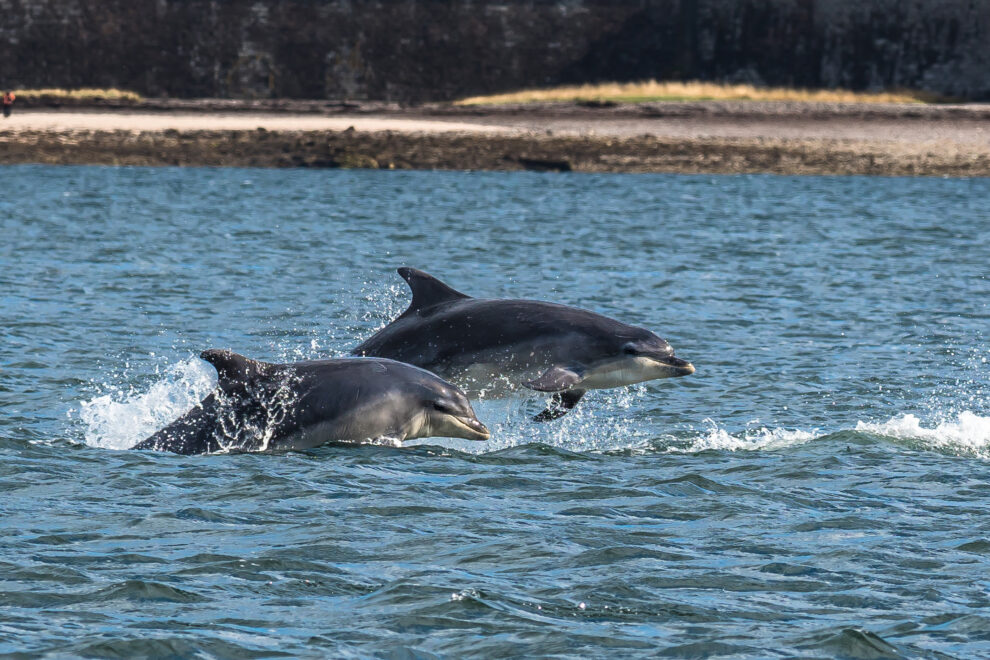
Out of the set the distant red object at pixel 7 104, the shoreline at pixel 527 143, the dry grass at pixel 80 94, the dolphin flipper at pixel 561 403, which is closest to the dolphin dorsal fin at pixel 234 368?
the dolphin flipper at pixel 561 403

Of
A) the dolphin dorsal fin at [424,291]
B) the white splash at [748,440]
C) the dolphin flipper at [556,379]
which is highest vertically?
the dolphin dorsal fin at [424,291]

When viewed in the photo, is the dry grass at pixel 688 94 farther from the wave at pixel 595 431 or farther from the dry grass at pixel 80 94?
the wave at pixel 595 431

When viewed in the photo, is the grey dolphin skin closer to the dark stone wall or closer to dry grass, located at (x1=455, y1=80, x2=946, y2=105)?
dry grass, located at (x1=455, y1=80, x2=946, y2=105)

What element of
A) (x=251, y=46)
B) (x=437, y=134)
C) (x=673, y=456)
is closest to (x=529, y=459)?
(x=673, y=456)

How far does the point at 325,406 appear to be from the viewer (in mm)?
11688

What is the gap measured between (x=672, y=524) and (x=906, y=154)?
46.7 m

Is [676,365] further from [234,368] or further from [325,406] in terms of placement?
[234,368]

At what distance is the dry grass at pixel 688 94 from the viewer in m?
63.1

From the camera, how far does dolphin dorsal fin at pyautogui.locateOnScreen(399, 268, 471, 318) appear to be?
510 inches

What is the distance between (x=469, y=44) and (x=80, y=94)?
1702cm

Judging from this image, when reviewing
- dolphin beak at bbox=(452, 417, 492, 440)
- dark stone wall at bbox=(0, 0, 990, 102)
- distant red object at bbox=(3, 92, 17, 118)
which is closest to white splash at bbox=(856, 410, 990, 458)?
dolphin beak at bbox=(452, 417, 492, 440)

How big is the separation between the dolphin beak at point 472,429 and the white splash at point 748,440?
5.91 ft

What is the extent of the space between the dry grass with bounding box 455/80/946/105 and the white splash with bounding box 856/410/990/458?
4776 cm

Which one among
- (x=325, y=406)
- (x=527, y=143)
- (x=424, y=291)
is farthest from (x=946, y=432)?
(x=527, y=143)
